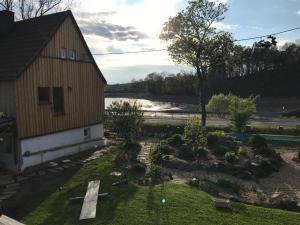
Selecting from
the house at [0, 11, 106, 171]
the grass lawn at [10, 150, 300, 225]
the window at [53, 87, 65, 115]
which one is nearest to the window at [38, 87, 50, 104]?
the house at [0, 11, 106, 171]

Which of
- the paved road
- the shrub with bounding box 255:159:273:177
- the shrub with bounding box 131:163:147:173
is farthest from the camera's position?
the paved road

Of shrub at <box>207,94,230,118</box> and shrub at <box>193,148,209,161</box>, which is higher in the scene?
shrub at <box>207,94,230,118</box>

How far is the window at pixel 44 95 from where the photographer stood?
789 inches

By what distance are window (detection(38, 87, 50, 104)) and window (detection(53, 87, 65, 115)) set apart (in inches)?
24.8

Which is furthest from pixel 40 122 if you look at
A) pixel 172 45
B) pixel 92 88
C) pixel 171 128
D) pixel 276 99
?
pixel 276 99

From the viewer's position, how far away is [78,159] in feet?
68.2

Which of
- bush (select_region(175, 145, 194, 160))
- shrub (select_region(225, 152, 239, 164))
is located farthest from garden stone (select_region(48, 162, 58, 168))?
shrub (select_region(225, 152, 239, 164))

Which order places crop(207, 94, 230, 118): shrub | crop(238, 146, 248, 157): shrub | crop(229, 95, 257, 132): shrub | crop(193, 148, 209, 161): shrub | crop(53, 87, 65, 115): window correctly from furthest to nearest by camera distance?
crop(207, 94, 230, 118): shrub, crop(229, 95, 257, 132): shrub, crop(238, 146, 248, 157): shrub, crop(53, 87, 65, 115): window, crop(193, 148, 209, 161): shrub

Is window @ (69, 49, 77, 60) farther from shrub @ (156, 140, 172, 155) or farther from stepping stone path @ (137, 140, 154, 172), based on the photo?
shrub @ (156, 140, 172, 155)

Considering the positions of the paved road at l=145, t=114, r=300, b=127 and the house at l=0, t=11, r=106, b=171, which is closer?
the house at l=0, t=11, r=106, b=171

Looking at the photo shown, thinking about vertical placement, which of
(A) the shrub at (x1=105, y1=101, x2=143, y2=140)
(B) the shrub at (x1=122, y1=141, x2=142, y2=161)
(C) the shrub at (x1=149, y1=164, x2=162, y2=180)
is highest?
(A) the shrub at (x1=105, y1=101, x2=143, y2=140)

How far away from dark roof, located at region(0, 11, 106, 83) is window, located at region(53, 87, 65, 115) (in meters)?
2.75

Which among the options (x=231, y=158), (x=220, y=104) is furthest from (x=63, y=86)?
(x=220, y=104)

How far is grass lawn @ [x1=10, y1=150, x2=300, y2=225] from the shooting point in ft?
36.5
